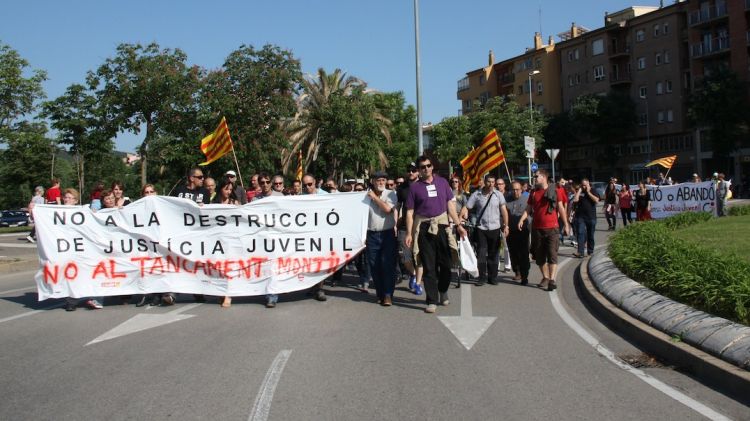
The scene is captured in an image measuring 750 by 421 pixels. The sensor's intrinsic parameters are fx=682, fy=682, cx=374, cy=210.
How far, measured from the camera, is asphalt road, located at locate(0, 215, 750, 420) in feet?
16.5

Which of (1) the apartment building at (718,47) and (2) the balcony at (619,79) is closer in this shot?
(1) the apartment building at (718,47)

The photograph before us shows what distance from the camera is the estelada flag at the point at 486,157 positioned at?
642 inches

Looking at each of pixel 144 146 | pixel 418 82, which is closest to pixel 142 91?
pixel 144 146

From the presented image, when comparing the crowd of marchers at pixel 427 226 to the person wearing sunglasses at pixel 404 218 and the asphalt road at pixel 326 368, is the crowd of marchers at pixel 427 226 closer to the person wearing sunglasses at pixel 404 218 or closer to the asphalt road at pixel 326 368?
the person wearing sunglasses at pixel 404 218

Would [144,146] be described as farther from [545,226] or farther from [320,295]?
[545,226]

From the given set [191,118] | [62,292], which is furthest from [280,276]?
[191,118]

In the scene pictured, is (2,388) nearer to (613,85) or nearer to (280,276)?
(280,276)

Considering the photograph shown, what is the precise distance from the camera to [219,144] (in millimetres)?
15547

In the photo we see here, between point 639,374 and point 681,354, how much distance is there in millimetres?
520

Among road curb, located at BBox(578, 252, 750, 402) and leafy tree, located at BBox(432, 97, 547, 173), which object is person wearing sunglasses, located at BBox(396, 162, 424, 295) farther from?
leafy tree, located at BBox(432, 97, 547, 173)

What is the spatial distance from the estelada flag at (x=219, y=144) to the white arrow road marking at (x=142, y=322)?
6342 mm

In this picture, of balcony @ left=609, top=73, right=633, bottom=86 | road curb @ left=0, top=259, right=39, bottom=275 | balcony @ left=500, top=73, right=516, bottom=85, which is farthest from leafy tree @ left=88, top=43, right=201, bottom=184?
balcony @ left=500, top=73, right=516, bottom=85

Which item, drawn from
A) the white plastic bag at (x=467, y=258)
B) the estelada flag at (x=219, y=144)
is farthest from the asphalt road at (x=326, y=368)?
the estelada flag at (x=219, y=144)

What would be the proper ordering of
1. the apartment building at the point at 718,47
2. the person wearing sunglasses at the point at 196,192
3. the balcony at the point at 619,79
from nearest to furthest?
1. the person wearing sunglasses at the point at 196,192
2. the apartment building at the point at 718,47
3. the balcony at the point at 619,79
